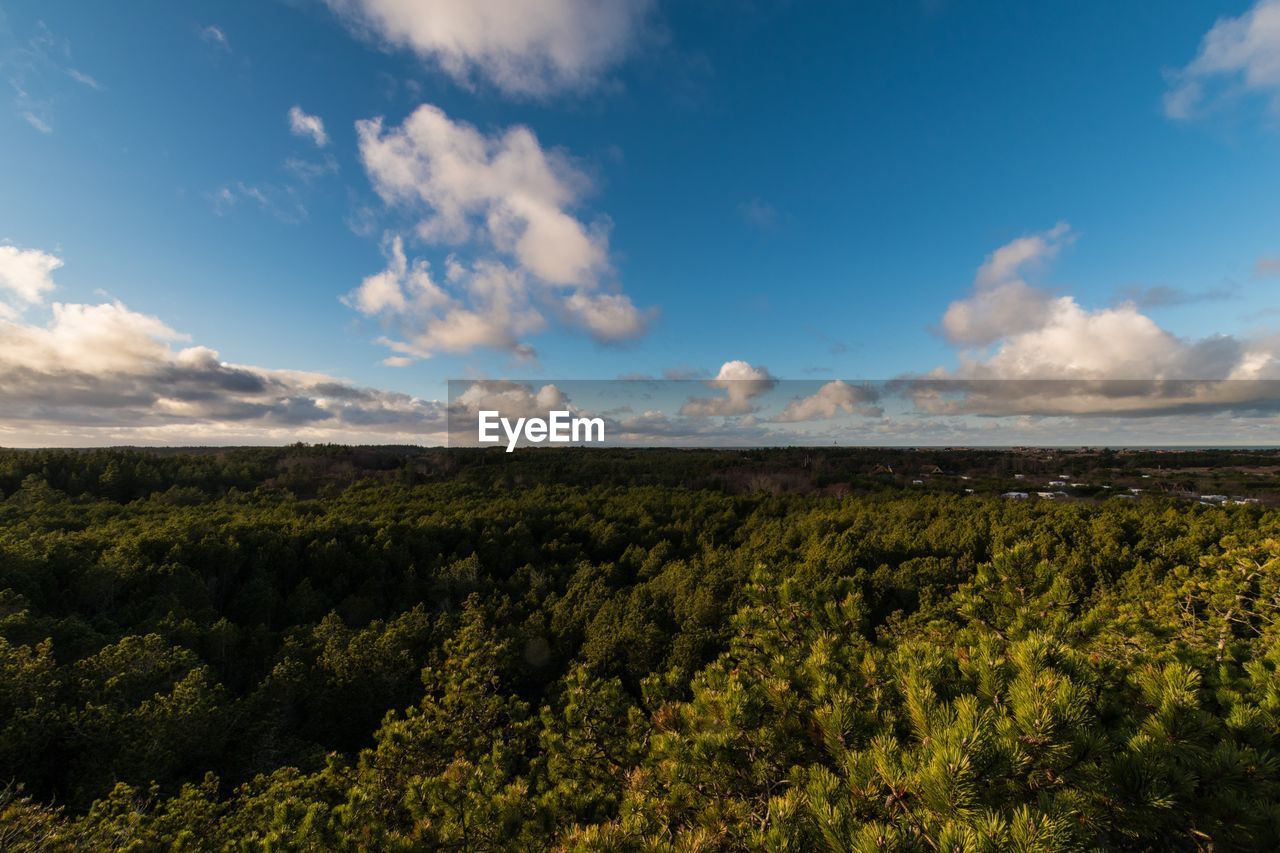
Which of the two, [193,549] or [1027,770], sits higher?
[1027,770]

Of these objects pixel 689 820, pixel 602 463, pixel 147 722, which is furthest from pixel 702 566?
pixel 602 463

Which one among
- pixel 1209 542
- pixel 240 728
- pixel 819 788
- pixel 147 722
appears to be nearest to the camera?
pixel 819 788

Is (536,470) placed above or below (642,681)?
below

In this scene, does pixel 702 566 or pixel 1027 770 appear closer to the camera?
pixel 1027 770

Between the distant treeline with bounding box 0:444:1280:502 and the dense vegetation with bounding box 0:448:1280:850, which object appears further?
the distant treeline with bounding box 0:444:1280:502

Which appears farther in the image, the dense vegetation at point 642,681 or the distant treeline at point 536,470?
the distant treeline at point 536,470

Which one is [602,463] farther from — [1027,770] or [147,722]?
[1027,770]

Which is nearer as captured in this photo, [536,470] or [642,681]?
[642,681]

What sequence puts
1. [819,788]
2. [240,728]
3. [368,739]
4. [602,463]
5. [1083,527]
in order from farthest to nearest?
1. [602,463]
2. [1083,527]
3. [368,739]
4. [240,728]
5. [819,788]
